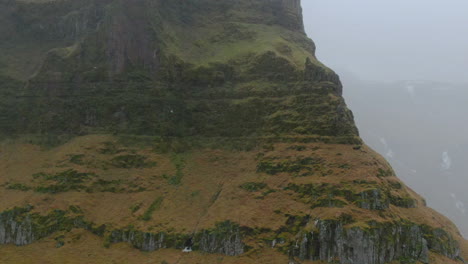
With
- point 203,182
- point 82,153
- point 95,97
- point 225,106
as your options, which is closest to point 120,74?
point 95,97

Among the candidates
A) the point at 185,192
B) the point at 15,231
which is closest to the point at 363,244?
the point at 185,192

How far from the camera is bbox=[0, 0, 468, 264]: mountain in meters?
63.8

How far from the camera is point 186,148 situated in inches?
3509

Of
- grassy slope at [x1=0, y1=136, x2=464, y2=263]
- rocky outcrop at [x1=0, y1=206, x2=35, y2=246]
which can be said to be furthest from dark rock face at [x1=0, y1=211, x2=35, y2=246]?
grassy slope at [x1=0, y1=136, x2=464, y2=263]

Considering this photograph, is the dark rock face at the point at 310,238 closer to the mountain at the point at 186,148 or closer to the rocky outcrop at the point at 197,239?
the rocky outcrop at the point at 197,239

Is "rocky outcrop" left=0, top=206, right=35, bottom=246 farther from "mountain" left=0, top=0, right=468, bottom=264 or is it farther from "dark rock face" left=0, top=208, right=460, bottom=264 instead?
"mountain" left=0, top=0, right=468, bottom=264

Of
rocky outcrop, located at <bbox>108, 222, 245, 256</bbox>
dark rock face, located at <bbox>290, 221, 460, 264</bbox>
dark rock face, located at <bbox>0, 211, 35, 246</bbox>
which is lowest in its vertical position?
dark rock face, located at <bbox>0, 211, 35, 246</bbox>

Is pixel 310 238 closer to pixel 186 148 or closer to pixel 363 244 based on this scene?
pixel 363 244

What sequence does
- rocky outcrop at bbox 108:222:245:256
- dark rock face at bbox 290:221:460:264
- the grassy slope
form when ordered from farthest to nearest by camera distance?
the grassy slope
rocky outcrop at bbox 108:222:245:256
dark rock face at bbox 290:221:460:264

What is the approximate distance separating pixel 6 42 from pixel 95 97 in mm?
43341

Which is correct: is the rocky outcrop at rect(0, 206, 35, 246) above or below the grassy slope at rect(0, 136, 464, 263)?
below

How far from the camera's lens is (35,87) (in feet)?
329

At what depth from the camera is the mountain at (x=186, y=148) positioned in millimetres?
63812

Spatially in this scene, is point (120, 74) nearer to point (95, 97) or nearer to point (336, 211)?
point (95, 97)
